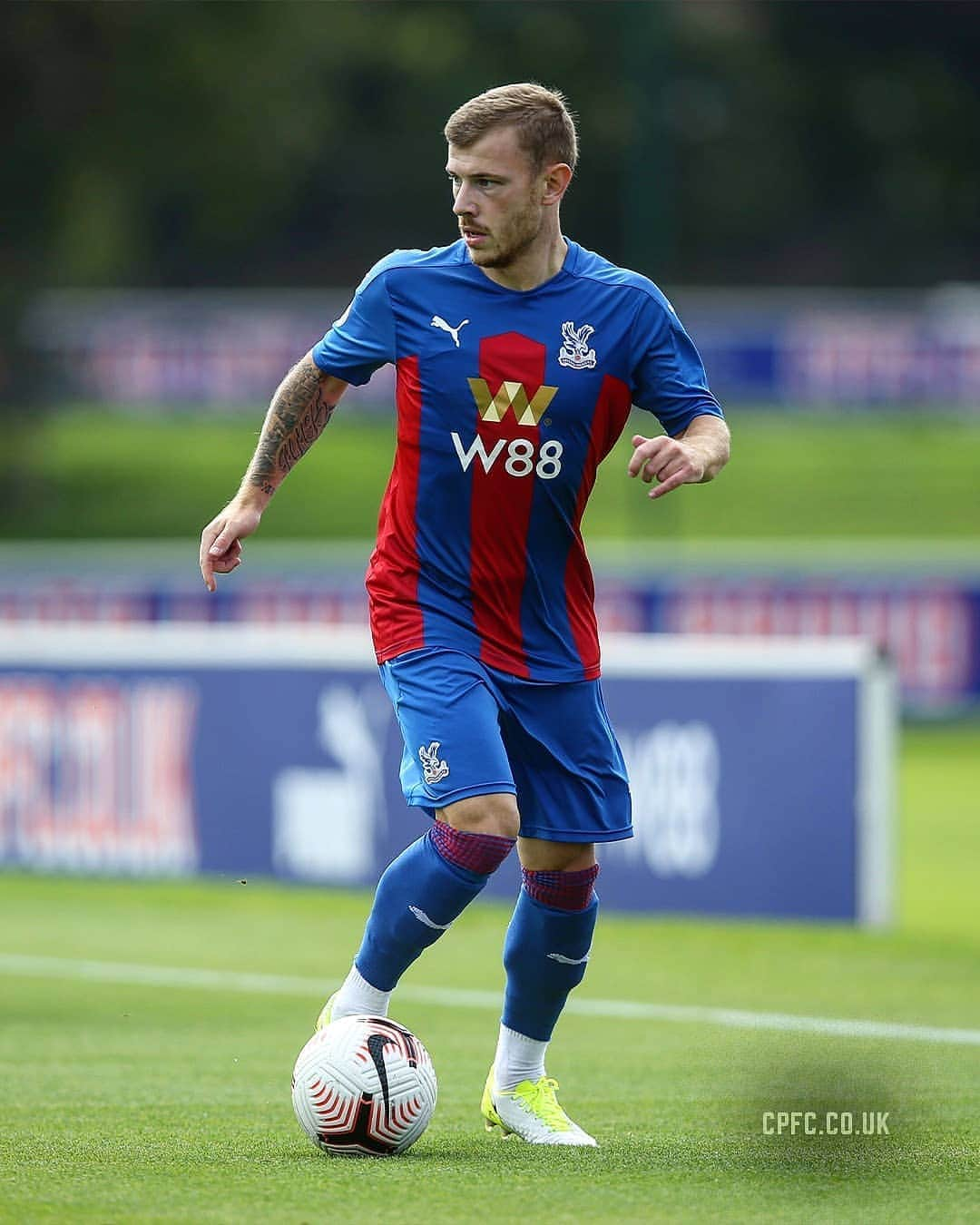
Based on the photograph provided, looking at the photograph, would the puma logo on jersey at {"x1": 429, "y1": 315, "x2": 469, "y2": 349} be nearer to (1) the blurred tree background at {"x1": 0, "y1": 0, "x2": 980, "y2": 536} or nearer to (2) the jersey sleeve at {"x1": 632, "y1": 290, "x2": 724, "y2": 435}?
(2) the jersey sleeve at {"x1": 632, "y1": 290, "x2": 724, "y2": 435}

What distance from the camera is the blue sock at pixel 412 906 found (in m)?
5.55

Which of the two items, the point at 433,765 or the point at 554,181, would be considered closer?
the point at 433,765

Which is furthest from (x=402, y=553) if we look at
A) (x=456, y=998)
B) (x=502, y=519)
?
(x=456, y=998)

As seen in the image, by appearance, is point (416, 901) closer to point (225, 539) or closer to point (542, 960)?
point (542, 960)

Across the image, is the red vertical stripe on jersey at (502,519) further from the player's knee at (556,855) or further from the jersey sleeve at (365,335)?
the player's knee at (556,855)

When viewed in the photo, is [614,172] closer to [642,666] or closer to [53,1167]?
[642,666]

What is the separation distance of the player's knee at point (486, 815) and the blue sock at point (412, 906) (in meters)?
0.11

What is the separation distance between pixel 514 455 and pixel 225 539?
2.26ft

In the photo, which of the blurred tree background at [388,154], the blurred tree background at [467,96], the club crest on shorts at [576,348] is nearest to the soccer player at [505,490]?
the club crest on shorts at [576,348]

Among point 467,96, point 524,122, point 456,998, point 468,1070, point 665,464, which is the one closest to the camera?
point 665,464

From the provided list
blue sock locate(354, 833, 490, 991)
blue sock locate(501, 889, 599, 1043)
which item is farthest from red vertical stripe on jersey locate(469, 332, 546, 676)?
blue sock locate(501, 889, 599, 1043)

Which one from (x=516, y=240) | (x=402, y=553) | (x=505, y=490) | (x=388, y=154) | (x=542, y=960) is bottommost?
(x=542, y=960)

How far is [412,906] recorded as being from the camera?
220 inches

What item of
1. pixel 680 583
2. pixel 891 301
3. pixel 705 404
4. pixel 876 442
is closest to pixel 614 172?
pixel 891 301
